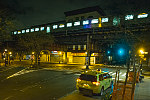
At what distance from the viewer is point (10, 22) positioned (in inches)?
483

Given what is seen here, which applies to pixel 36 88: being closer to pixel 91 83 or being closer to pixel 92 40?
pixel 91 83

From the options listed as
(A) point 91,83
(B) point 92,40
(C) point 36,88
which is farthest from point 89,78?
(B) point 92,40

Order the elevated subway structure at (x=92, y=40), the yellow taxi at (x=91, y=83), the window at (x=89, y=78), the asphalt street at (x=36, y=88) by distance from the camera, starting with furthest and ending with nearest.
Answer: the elevated subway structure at (x=92, y=40)
the asphalt street at (x=36, y=88)
the window at (x=89, y=78)
the yellow taxi at (x=91, y=83)

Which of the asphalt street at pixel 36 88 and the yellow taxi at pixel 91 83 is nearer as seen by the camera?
the yellow taxi at pixel 91 83

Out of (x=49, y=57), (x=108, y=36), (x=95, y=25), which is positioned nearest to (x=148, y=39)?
(x=108, y=36)

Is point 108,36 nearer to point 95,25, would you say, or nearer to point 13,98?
point 95,25

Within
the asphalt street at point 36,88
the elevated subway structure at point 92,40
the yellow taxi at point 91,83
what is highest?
the elevated subway structure at point 92,40

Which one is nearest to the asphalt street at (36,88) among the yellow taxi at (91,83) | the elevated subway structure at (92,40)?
the yellow taxi at (91,83)

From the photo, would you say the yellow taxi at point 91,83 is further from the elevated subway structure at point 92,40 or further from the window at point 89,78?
the elevated subway structure at point 92,40

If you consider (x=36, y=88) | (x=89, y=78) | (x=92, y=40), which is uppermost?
(x=92, y=40)

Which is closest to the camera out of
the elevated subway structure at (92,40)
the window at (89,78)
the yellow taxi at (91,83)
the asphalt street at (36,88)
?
the yellow taxi at (91,83)

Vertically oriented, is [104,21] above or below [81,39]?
above

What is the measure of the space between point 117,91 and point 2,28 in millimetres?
11913

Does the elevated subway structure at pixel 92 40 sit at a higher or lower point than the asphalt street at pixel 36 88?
higher
